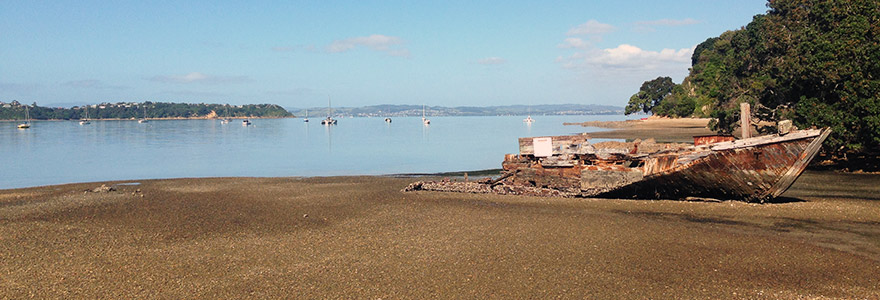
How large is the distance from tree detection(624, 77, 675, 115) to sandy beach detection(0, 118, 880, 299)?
12327cm

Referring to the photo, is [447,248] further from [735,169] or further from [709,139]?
[709,139]

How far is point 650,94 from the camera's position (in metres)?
140

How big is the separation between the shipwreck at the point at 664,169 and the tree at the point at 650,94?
124191 mm

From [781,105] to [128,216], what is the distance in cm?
2998

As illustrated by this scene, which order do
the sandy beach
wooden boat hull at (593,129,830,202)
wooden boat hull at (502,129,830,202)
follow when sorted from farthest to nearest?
wooden boat hull at (502,129,830,202) < wooden boat hull at (593,129,830,202) < the sandy beach

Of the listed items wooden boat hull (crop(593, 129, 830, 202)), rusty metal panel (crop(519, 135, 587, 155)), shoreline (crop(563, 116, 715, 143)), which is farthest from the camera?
shoreline (crop(563, 116, 715, 143))

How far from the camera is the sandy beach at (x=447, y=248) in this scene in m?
10.1

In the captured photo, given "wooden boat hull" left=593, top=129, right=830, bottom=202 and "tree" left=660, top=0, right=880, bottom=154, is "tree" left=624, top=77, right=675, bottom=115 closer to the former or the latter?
"tree" left=660, top=0, right=880, bottom=154

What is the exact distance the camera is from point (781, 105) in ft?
99.8

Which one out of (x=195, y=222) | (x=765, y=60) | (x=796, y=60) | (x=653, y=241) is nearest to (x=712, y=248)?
(x=653, y=241)

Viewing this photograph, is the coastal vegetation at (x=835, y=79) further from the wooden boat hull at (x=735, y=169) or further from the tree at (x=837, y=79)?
the wooden boat hull at (x=735, y=169)

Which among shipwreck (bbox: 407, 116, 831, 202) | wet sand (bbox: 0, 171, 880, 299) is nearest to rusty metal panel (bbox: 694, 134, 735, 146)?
shipwreck (bbox: 407, 116, 831, 202)

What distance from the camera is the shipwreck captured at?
659 inches

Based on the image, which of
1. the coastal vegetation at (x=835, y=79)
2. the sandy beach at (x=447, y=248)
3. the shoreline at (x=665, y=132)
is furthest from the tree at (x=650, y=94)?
the sandy beach at (x=447, y=248)
